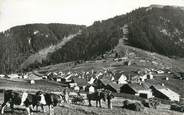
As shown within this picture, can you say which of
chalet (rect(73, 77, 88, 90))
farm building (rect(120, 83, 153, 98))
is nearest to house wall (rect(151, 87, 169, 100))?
farm building (rect(120, 83, 153, 98))

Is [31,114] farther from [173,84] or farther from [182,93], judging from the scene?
[173,84]

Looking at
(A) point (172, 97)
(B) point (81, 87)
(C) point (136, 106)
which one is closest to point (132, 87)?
(A) point (172, 97)

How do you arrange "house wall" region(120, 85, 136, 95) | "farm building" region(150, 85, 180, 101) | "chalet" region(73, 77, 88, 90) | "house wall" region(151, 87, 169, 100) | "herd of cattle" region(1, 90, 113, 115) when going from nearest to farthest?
"herd of cattle" region(1, 90, 113, 115)
"house wall" region(120, 85, 136, 95)
"farm building" region(150, 85, 180, 101)
"house wall" region(151, 87, 169, 100)
"chalet" region(73, 77, 88, 90)

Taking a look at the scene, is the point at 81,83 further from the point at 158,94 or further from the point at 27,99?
the point at 27,99

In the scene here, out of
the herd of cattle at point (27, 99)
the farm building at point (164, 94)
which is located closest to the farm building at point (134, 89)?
the farm building at point (164, 94)

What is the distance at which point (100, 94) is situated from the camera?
1266 inches

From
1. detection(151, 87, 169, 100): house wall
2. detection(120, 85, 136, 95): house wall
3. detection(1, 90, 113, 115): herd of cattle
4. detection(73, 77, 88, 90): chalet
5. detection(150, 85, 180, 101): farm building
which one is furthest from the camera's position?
detection(73, 77, 88, 90): chalet

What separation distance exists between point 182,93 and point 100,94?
95834mm

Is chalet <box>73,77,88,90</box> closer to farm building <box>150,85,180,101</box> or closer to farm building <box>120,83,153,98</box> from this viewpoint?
farm building <box>120,83,153,98</box>

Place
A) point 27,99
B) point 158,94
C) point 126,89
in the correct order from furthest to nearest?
point 158,94
point 126,89
point 27,99

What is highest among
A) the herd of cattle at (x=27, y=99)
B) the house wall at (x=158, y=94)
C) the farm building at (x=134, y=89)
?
the herd of cattle at (x=27, y=99)

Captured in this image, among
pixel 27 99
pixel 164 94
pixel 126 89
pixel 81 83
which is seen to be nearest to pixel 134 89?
pixel 126 89

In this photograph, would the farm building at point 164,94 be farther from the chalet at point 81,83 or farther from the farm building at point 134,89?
the chalet at point 81,83

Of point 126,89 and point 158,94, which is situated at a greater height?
point 126,89
